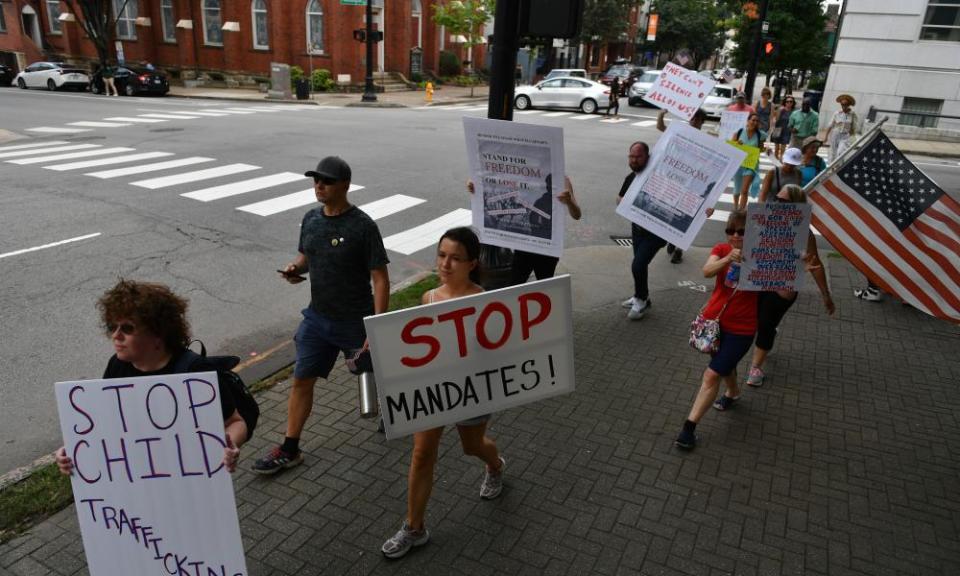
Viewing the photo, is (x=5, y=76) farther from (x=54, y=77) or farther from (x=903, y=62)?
(x=903, y=62)

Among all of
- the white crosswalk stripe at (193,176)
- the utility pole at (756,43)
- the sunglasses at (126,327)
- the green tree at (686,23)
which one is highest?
the green tree at (686,23)

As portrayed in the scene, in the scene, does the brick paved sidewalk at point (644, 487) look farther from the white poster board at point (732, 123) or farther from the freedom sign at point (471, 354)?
the white poster board at point (732, 123)

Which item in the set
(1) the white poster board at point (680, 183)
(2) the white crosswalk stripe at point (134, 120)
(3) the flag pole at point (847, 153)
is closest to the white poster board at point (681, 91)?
Result: (1) the white poster board at point (680, 183)

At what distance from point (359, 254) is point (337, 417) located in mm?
1589

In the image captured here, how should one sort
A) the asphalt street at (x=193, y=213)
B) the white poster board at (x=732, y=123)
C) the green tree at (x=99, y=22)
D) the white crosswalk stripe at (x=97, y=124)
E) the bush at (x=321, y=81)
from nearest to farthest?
1. the asphalt street at (x=193, y=213)
2. the white poster board at (x=732, y=123)
3. the white crosswalk stripe at (x=97, y=124)
4. the green tree at (x=99, y=22)
5. the bush at (x=321, y=81)

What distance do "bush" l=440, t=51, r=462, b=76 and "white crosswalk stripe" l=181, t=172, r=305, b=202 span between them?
33358 millimetres

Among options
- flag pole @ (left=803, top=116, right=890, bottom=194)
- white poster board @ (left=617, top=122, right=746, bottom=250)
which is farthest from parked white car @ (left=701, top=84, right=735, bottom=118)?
flag pole @ (left=803, top=116, right=890, bottom=194)

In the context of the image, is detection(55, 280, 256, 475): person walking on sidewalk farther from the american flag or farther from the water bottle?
the american flag

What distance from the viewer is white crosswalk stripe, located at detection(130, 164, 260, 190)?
12.4 meters

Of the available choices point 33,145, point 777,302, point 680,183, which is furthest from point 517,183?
point 33,145

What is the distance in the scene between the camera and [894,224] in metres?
4.95

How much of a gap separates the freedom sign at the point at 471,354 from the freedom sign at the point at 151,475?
81 cm

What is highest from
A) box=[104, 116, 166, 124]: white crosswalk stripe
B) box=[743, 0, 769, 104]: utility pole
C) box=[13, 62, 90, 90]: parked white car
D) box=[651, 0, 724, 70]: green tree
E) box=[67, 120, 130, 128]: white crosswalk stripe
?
box=[651, 0, 724, 70]: green tree

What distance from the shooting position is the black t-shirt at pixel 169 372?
2.79 metres
